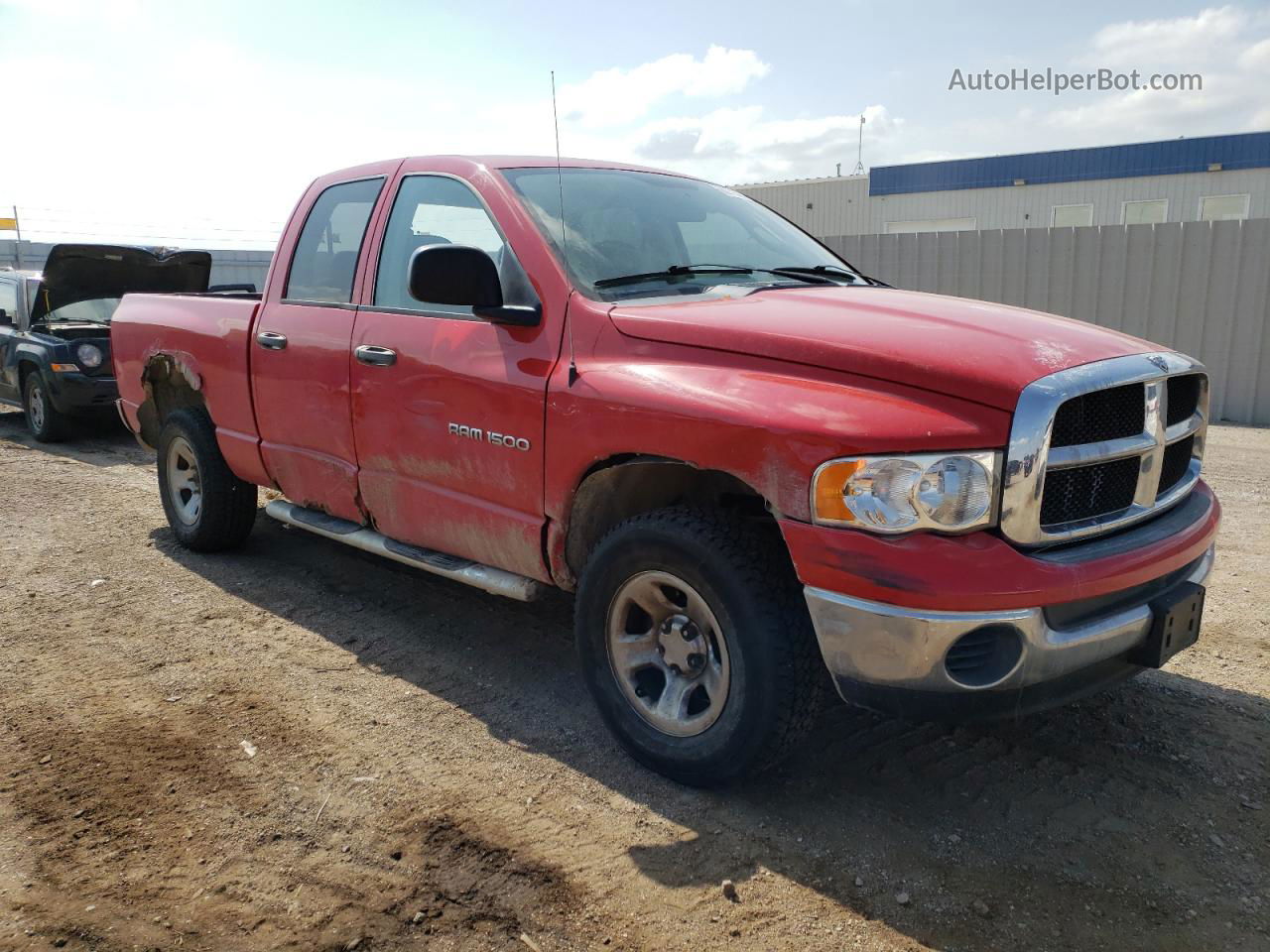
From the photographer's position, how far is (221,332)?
4984 mm

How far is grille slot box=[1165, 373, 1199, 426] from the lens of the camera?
3.06 meters

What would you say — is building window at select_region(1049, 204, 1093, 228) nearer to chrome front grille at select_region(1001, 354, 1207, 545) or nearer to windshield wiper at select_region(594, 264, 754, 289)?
windshield wiper at select_region(594, 264, 754, 289)

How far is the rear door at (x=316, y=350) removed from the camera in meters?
4.25

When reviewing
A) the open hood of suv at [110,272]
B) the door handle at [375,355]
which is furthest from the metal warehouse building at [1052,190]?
the door handle at [375,355]

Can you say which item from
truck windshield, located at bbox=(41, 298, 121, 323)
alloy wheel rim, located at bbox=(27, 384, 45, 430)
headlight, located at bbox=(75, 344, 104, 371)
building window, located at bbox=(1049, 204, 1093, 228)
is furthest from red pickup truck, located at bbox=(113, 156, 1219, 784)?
building window, located at bbox=(1049, 204, 1093, 228)

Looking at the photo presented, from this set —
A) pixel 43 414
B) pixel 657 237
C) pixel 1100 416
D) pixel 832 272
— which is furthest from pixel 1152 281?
pixel 43 414

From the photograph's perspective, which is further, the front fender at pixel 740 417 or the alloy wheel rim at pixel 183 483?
the alloy wheel rim at pixel 183 483

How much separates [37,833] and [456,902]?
1.31 metres

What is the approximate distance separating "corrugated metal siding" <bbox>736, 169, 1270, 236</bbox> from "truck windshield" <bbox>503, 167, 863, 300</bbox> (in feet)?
53.5

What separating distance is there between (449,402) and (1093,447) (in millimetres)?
2165

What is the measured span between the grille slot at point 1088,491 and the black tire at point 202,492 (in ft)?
14.1

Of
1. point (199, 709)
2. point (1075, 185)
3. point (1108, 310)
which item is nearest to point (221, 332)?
point (199, 709)

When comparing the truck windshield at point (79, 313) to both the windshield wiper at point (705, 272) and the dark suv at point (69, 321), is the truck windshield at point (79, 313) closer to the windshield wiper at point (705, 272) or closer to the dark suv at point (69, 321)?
the dark suv at point (69, 321)

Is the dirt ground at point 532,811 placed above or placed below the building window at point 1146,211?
below
